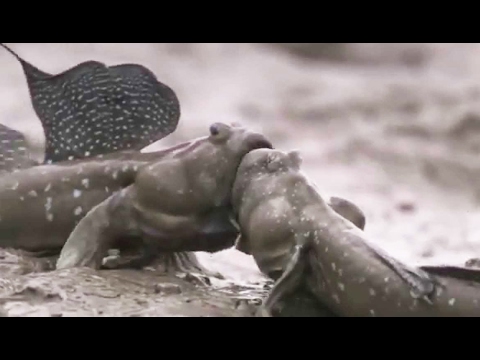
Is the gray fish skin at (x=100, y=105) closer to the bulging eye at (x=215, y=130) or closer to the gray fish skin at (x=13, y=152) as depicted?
the gray fish skin at (x=13, y=152)

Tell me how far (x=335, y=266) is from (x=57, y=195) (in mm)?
873

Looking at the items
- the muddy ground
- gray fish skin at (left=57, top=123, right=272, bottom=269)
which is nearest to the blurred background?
the muddy ground

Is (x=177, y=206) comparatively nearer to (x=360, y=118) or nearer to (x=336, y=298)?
(x=336, y=298)

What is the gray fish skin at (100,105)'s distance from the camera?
266cm

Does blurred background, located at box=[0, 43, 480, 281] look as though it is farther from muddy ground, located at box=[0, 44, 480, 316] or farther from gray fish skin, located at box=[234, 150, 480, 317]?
gray fish skin, located at box=[234, 150, 480, 317]

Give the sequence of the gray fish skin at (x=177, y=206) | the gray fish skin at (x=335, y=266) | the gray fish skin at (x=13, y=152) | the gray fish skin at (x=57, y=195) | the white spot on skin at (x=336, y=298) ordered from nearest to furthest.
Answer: the gray fish skin at (x=335, y=266)
the white spot on skin at (x=336, y=298)
the gray fish skin at (x=177, y=206)
the gray fish skin at (x=57, y=195)
the gray fish skin at (x=13, y=152)

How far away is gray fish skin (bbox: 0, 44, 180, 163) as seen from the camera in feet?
8.73

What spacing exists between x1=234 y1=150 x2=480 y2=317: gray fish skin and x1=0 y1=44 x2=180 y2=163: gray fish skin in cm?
45

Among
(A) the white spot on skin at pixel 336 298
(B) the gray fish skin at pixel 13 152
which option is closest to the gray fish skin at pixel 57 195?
(B) the gray fish skin at pixel 13 152

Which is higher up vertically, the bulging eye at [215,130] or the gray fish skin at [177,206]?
the bulging eye at [215,130]

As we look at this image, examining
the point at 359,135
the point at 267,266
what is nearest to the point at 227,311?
the point at 267,266

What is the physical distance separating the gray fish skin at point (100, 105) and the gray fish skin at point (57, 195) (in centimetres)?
10

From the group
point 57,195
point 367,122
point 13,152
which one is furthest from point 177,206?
point 367,122

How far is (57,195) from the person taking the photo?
2523 mm
